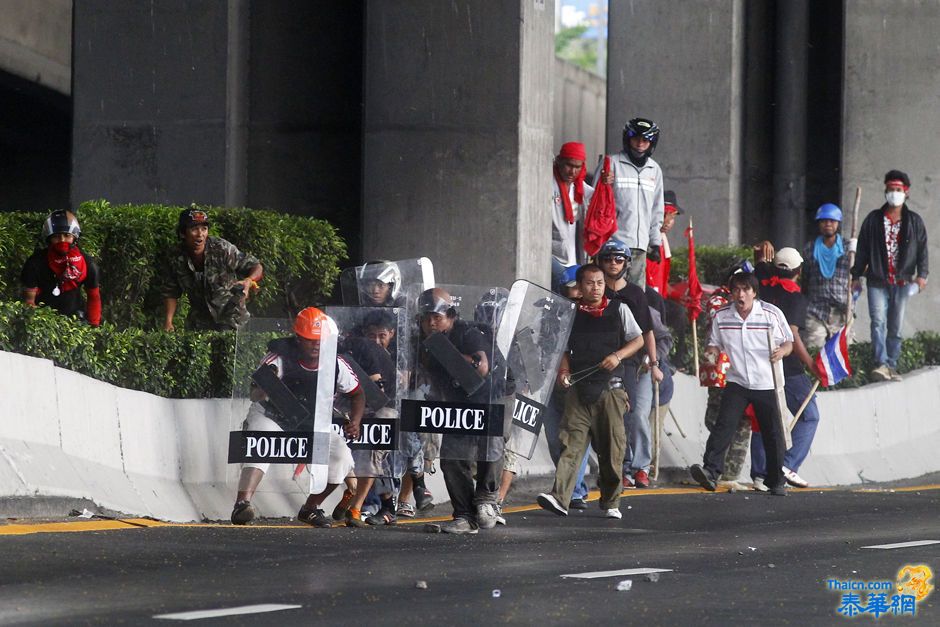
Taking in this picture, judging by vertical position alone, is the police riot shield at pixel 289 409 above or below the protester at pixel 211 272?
below

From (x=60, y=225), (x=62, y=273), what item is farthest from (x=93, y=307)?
(x=60, y=225)

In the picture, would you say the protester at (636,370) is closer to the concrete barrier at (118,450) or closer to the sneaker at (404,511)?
the concrete barrier at (118,450)

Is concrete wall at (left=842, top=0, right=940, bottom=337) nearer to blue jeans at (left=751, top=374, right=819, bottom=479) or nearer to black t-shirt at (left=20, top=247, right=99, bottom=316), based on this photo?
blue jeans at (left=751, top=374, right=819, bottom=479)

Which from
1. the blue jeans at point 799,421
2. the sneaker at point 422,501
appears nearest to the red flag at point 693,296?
the blue jeans at point 799,421

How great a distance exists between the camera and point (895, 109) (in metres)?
26.0

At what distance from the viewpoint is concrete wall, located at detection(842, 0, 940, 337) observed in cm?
2581

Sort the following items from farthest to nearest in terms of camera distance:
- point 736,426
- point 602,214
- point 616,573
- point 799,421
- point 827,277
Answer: point 827,277, point 799,421, point 602,214, point 736,426, point 616,573

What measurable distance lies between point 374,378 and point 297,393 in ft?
1.84

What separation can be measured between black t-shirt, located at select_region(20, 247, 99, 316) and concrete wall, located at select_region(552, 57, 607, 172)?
27183mm

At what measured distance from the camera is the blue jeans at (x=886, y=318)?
21.0 meters

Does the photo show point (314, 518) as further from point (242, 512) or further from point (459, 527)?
point (459, 527)

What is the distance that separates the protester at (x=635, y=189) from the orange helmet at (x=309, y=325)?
16.5 feet

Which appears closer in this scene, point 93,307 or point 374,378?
point 374,378

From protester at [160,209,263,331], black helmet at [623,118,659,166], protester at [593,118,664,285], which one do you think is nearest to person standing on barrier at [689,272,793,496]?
protester at [593,118,664,285]
